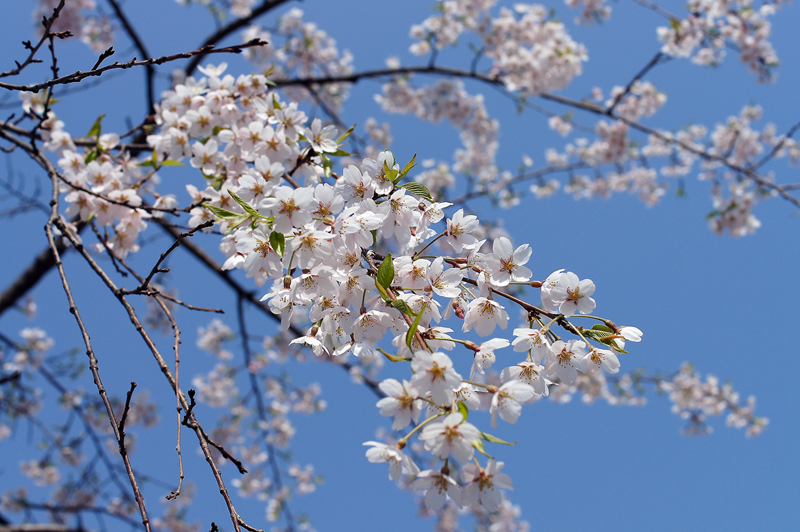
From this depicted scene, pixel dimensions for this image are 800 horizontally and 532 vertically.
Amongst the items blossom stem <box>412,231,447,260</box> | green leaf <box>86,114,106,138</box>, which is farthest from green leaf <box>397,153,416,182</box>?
green leaf <box>86,114,106,138</box>

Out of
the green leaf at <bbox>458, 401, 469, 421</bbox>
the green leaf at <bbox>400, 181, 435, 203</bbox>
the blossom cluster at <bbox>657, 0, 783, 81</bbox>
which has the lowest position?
the green leaf at <bbox>458, 401, 469, 421</bbox>

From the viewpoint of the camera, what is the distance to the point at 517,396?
3.16 ft

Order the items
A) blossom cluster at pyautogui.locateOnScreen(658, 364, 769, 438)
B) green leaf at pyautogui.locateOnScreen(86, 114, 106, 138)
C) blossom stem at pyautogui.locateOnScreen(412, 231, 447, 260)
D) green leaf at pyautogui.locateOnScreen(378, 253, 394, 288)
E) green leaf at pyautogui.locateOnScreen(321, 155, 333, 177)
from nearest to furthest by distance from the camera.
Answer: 1. green leaf at pyautogui.locateOnScreen(378, 253, 394, 288)
2. blossom stem at pyautogui.locateOnScreen(412, 231, 447, 260)
3. green leaf at pyautogui.locateOnScreen(321, 155, 333, 177)
4. green leaf at pyautogui.locateOnScreen(86, 114, 106, 138)
5. blossom cluster at pyautogui.locateOnScreen(658, 364, 769, 438)

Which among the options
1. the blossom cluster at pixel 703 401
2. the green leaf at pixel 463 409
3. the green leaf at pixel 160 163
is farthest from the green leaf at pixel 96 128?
the blossom cluster at pixel 703 401

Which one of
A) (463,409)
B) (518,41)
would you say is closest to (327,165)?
(463,409)

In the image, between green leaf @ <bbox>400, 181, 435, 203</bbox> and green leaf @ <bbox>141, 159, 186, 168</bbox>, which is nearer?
green leaf @ <bbox>400, 181, 435, 203</bbox>

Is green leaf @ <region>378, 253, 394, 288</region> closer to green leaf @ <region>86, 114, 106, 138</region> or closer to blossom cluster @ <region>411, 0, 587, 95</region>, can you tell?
green leaf @ <region>86, 114, 106, 138</region>

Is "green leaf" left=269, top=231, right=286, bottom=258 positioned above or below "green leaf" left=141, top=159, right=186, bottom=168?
below

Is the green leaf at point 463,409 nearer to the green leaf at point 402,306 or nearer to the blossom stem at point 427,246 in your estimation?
the green leaf at point 402,306

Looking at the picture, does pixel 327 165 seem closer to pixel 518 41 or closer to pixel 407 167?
pixel 407 167

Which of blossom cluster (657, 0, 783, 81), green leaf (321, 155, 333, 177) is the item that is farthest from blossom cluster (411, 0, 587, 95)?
green leaf (321, 155, 333, 177)

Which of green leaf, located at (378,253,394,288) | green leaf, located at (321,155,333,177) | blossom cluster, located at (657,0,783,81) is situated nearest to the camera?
green leaf, located at (378,253,394,288)

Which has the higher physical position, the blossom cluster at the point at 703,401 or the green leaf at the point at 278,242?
the blossom cluster at the point at 703,401

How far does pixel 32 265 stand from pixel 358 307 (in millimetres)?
5181
